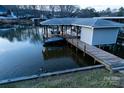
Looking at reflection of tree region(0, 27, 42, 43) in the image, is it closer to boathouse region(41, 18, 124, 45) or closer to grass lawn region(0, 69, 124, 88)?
boathouse region(41, 18, 124, 45)

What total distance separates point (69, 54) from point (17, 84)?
822cm

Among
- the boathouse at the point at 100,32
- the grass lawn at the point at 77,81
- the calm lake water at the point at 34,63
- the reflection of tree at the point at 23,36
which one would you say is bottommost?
the calm lake water at the point at 34,63

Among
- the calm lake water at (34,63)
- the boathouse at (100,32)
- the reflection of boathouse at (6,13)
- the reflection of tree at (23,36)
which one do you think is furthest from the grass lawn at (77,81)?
the reflection of boathouse at (6,13)

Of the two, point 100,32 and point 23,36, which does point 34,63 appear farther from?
point 23,36

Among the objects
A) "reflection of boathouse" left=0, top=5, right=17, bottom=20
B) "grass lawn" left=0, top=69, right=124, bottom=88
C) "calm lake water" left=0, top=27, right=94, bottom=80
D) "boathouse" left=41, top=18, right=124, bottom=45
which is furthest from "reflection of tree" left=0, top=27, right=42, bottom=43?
"reflection of boathouse" left=0, top=5, right=17, bottom=20

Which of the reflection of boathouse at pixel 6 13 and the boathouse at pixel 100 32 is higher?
the reflection of boathouse at pixel 6 13

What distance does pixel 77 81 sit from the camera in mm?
6621

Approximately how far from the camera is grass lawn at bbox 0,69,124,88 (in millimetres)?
6200

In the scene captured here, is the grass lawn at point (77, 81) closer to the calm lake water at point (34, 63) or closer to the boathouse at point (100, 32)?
the calm lake water at point (34, 63)

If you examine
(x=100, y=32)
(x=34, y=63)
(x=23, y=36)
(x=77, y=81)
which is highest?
(x=100, y=32)

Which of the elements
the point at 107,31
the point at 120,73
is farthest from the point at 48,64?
the point at 107,31

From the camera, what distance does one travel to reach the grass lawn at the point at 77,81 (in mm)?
6200

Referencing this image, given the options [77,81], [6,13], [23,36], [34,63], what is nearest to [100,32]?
[34,63]

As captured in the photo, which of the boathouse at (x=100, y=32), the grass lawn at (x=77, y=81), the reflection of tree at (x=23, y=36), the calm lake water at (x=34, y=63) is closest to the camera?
the grass lawn at (x=77, y=81)
